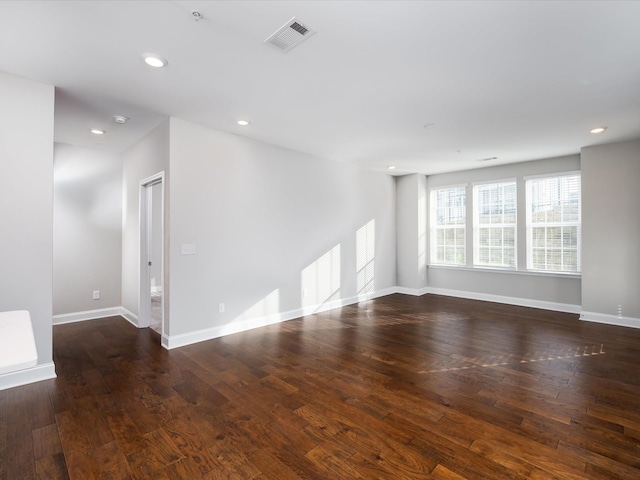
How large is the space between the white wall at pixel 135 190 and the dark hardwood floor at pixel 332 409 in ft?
3.05

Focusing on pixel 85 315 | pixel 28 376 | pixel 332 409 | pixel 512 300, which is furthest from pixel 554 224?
pixel 85 315

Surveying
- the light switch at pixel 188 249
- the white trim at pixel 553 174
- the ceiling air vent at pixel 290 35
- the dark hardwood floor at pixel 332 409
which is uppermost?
the ceiling air vent at pixel 290 35

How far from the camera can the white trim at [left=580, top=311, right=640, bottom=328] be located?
4.51m

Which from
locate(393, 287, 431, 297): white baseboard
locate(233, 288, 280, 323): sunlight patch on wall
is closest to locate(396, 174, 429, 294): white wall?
locate(393, 287, 431, 297): white baseboard

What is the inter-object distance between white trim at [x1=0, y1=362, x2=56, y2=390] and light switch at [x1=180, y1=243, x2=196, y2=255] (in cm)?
159

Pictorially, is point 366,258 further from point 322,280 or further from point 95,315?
point 95,315

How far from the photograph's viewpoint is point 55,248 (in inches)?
181

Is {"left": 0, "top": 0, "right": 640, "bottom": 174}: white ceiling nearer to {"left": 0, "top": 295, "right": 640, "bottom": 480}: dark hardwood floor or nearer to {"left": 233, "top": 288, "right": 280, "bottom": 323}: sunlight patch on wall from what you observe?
{"left": 233, "top": 288, "right": 280, "bottom": 323}: sunlight patch on wall

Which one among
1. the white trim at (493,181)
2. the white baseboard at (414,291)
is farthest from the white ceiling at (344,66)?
the white baseboard at (414,291)

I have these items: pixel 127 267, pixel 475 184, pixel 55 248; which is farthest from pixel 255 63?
pixel 475 184

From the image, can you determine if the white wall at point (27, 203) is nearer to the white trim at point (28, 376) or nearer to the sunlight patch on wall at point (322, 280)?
the white trim at point (28, 376)

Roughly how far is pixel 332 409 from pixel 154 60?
3.06 meters

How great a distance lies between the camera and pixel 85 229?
4.87 meters

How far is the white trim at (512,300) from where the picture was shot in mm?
5398
